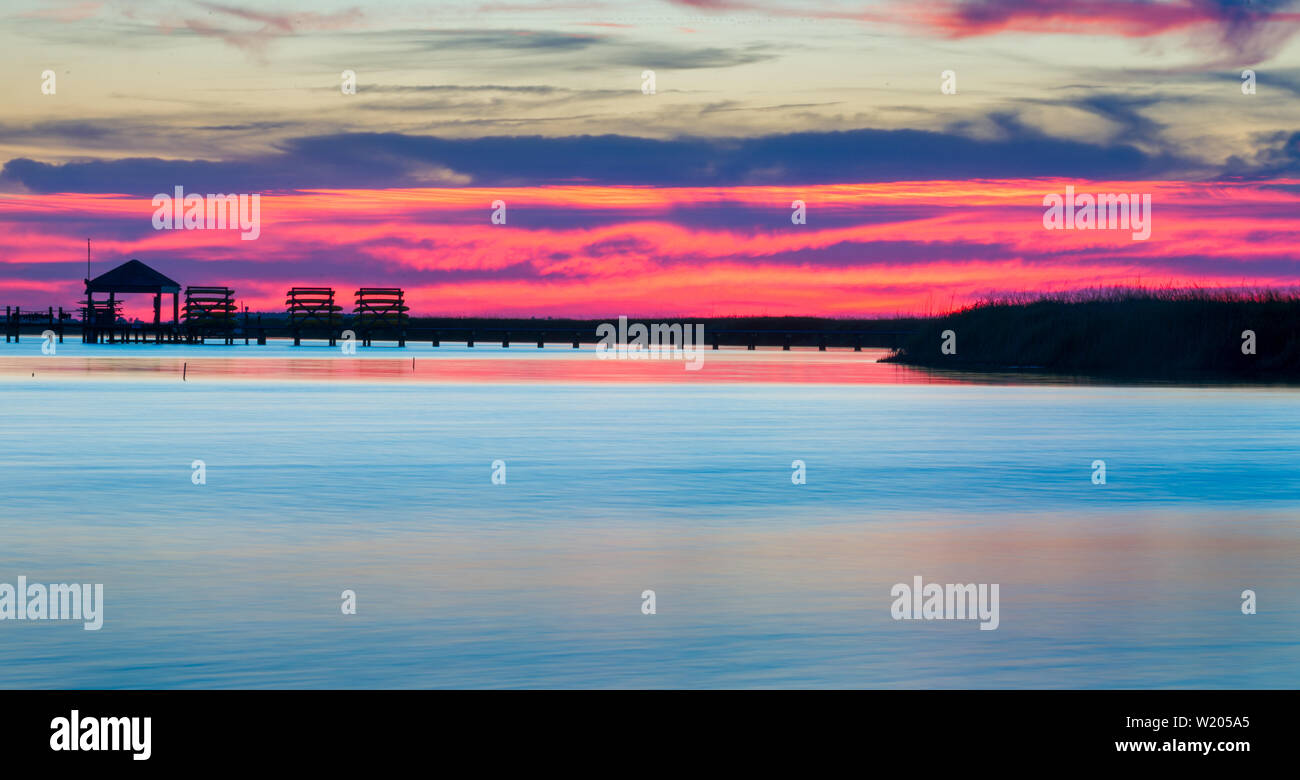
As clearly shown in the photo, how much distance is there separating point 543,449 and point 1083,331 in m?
37.4

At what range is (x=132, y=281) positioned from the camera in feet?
275

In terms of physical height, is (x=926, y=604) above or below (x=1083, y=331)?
below

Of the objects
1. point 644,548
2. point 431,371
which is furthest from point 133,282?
point 644,548

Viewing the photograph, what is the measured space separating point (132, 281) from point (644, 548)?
76.7 meters

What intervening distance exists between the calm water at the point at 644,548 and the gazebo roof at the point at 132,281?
5768 centimetres

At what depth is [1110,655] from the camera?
8.38 m

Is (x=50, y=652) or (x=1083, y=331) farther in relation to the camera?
(x=1083, y=331)
